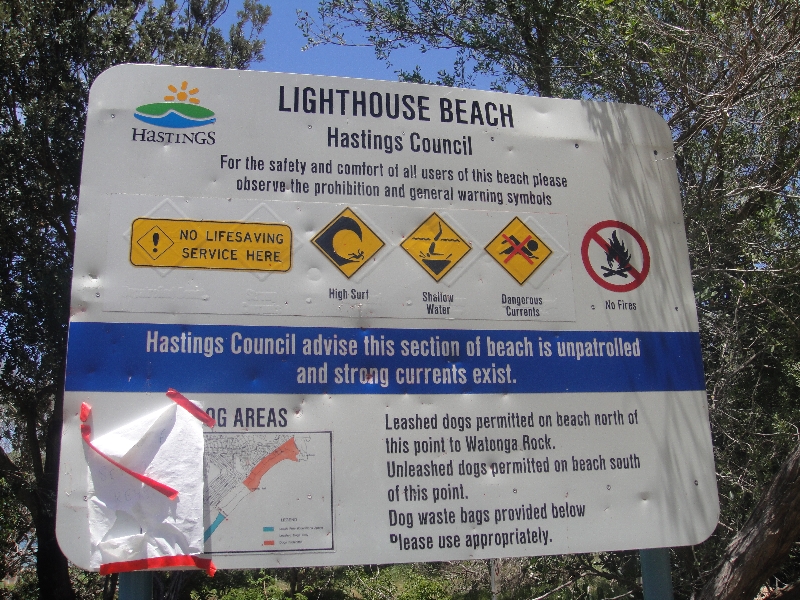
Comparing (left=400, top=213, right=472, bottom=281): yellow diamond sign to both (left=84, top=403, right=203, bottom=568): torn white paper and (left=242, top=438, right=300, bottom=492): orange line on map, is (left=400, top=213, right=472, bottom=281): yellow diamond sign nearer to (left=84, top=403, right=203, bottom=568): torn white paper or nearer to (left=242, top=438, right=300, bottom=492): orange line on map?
(left=242, top=438, right=300, bottom=492): orange line on map

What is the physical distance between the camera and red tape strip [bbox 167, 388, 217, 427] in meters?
2.62

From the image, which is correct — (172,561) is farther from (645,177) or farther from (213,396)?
(645,177)

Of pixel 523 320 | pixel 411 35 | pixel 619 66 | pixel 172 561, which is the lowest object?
pixel 172 561

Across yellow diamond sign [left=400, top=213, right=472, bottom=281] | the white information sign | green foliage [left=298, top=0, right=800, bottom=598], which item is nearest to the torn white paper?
the white information sign

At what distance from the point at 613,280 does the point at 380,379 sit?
1.25 metres

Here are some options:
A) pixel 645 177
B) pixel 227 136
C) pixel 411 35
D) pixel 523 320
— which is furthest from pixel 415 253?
pixel 411 35

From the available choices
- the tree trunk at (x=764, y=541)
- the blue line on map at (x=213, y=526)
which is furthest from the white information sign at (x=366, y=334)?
the tree trunk at (x=764, y=541)

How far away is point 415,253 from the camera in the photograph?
301cm

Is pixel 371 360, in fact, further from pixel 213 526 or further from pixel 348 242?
pixel 213 526

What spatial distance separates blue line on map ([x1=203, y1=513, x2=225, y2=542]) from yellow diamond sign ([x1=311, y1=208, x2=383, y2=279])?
1082 millimetres

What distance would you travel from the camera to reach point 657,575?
3.03 m

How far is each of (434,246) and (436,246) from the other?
10mm

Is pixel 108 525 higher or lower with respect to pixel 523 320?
lower

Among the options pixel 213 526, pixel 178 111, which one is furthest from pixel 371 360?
pixel 178 111
